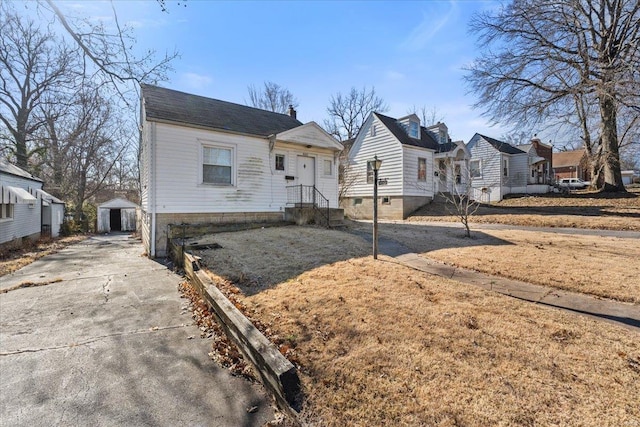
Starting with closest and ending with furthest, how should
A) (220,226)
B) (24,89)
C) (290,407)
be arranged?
(290,407), (220,226), (24,89)

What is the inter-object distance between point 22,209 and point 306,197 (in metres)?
14.6

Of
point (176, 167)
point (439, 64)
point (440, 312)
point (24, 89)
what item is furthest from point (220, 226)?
point (24, 89)

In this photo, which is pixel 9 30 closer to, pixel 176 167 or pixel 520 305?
pixel 176 167

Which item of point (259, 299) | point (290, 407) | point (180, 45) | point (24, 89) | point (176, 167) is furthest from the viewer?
point (24, 89)

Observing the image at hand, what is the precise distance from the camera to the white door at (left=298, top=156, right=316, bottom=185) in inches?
527

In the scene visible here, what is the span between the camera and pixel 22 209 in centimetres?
1476

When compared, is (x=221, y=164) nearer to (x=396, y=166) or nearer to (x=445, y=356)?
(x=445, y=356)

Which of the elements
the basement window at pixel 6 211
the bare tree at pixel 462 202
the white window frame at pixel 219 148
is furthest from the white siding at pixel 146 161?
the bare tree at pixel 462 202

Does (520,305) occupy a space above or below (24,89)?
below

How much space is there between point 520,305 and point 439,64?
10.4m

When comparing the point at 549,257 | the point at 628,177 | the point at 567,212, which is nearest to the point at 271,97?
the point at 567,212

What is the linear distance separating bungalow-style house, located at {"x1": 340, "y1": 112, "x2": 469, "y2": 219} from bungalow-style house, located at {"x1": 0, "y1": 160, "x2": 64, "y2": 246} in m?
16.9

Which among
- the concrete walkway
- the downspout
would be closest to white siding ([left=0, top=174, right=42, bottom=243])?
the downspout

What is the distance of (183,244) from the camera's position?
8.47 metres
